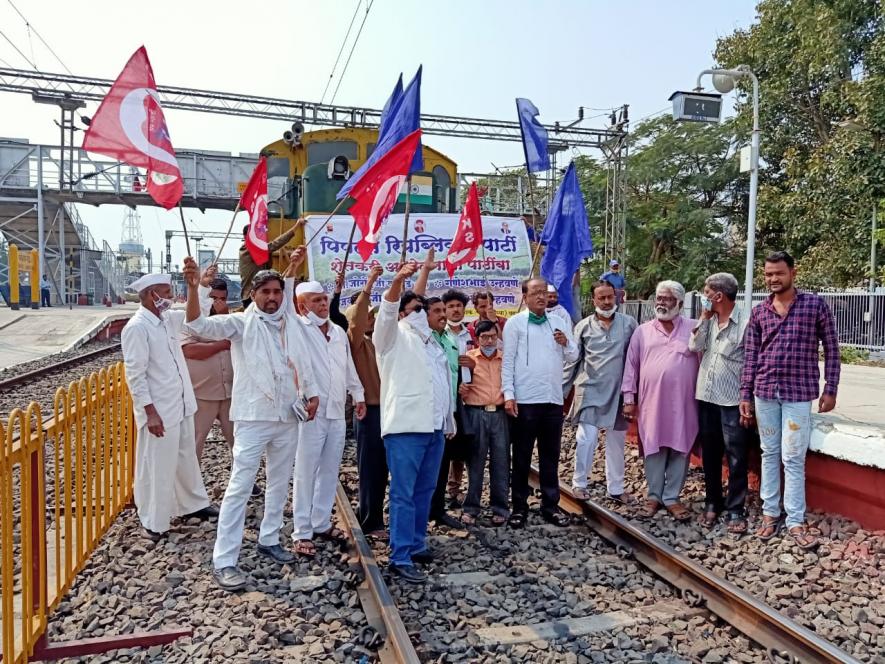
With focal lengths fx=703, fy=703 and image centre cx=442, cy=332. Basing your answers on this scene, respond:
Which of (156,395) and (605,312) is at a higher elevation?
(605,312)

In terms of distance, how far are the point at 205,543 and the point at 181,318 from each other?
165 centimetres

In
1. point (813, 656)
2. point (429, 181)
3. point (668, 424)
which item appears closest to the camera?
point (813, 656)

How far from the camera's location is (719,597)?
160 inches

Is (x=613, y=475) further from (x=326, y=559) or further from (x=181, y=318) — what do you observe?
(x=181, y=318)

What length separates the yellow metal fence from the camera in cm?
315

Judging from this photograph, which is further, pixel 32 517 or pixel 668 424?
pixel 668 424

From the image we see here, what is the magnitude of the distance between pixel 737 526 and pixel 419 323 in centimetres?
282

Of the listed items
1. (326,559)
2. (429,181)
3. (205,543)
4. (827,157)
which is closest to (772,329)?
(326,559)

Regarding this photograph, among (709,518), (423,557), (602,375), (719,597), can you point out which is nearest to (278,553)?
(423,557)

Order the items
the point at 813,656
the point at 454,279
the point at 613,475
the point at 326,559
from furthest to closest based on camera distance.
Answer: the point at 454,279
the point at 613,475
the point at 326,559
the point at 813,656

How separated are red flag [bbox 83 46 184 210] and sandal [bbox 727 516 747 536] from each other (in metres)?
4.64

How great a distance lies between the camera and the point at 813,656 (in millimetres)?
3398

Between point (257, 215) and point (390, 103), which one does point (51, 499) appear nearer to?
point (257, 215)

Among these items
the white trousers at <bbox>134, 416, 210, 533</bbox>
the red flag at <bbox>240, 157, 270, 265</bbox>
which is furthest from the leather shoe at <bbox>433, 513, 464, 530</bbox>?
the red flag at <bbox>240, 157, 270, 265</bbox>
